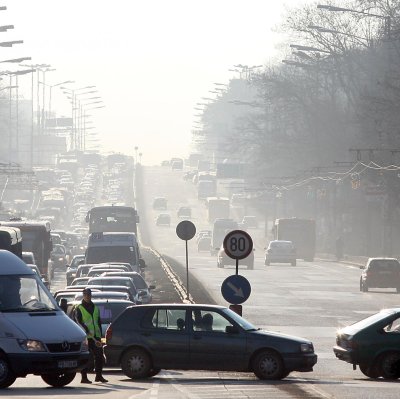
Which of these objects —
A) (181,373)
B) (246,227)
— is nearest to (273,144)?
(246,227)

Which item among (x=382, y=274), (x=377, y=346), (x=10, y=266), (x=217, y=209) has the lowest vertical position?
(x=382, y=274)

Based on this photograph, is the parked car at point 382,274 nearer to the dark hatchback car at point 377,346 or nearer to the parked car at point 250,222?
the dark hatchback car at point 377,346

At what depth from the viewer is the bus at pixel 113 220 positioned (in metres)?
80.3

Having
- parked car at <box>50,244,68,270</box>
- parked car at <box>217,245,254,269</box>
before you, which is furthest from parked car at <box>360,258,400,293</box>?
parked car at <box>217,245,254,269</box>

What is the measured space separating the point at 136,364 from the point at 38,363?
4.14 metres

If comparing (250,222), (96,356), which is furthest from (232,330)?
(250,222)

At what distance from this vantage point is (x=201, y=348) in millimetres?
27781

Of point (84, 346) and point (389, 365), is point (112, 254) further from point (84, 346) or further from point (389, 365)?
point (84, 346)

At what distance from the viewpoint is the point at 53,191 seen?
630ft

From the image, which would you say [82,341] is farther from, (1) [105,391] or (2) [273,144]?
(2) [273,144]

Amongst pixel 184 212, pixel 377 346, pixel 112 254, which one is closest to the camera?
pixel 377 346

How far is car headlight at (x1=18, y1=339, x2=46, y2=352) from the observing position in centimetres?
2419

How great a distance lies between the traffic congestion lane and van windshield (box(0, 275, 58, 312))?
456 centimetres

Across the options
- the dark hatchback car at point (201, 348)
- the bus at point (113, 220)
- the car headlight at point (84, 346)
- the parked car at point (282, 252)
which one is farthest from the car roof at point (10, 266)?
the parked car at point (282, 252)
